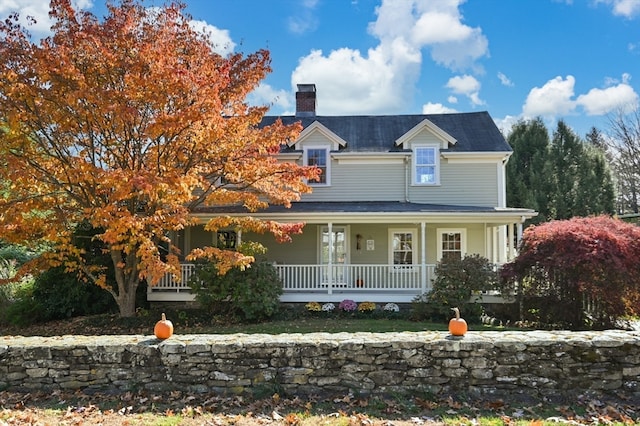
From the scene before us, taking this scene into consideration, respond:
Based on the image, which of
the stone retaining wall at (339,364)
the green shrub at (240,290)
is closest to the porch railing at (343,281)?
the green shrub at (240,290)

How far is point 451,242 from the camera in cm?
1574

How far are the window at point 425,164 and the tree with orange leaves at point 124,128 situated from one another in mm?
5973

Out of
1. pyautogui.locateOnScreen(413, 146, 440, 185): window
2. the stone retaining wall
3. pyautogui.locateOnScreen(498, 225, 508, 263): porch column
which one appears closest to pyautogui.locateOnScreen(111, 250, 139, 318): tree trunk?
the stone retaining wall

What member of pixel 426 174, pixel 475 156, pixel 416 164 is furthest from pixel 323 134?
pixel 475 156

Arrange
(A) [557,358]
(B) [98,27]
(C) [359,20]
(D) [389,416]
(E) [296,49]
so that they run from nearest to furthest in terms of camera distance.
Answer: (D) [389,416]
(A) [557,358]
(B) [98,27]
(C) [359,20]
(E) [296,49]

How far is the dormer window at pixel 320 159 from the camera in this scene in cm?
1609

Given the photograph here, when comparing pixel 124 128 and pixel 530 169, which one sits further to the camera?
pixel 530 169

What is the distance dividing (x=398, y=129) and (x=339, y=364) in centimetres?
1346

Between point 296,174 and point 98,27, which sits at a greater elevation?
point 98,27

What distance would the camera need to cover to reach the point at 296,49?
572 inches

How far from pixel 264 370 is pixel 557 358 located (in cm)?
351

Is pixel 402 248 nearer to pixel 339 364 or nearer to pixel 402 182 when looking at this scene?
pixel 402 182

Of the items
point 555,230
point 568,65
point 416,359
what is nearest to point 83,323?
point 416,359

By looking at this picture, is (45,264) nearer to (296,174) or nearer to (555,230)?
(296,174)
